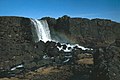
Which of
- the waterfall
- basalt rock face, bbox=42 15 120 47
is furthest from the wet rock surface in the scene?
the waterfall

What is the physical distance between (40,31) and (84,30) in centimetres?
614

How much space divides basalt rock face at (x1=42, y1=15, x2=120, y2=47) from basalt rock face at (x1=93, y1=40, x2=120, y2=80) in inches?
706

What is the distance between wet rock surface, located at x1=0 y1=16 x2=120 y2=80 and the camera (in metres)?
11.2

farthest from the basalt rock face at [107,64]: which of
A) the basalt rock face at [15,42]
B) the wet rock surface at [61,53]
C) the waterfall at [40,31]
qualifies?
the waterfall at [40,31]

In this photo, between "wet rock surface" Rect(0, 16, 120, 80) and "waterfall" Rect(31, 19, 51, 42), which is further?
"waterfall" Rect(31, 19, 51, 42)

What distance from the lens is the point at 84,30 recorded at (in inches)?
1235

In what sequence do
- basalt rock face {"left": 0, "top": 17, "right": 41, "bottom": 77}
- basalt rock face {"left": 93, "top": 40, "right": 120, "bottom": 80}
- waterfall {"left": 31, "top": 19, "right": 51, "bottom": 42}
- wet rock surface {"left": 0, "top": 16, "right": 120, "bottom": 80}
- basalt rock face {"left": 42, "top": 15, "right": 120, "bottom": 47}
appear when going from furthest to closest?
1. basalt rock face {"left": 42, "top": 15, "right": 120, "bottom": 47}
2. waterfall {"left": 31, "top": 19, "right": 51, "bottom": 42}
3. basalt rock face {"left": 0, "top": 17, "right": 41, "bottom": 77}
4. wet rock surface {"left": 0, "top": 16, "right": 120, "bottom": 80}
5. basalt rock face {"left": 93, "top": 40, "right": 120, "bottom": 80}

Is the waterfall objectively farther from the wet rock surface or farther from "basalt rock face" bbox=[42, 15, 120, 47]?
"basalt rock face" bbox=[42, 15, 120, 47]

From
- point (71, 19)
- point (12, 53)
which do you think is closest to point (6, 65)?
point (12, 53)

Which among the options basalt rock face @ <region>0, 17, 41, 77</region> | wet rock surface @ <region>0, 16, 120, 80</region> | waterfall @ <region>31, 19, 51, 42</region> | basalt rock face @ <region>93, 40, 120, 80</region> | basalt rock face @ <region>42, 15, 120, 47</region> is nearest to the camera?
basalt rock face @ <region>93, 40, 120, 80</region>

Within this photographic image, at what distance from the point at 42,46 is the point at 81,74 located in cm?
1059

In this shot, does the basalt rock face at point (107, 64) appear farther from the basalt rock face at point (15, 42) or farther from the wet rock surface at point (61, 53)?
the basalt rock face at point (15, 42)

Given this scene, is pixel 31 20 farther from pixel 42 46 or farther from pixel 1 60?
pixel 1 60

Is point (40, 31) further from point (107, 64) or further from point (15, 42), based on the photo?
point (107, 64)
